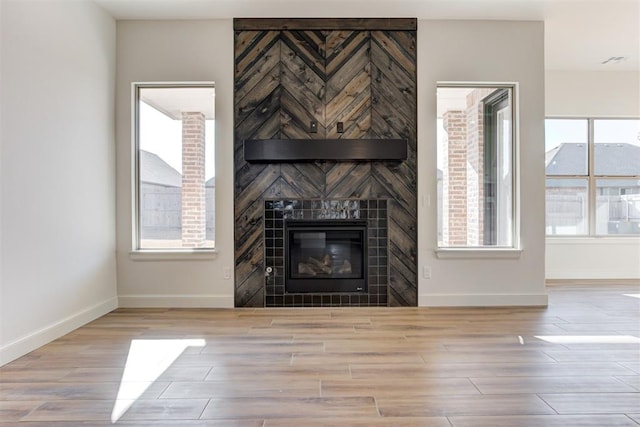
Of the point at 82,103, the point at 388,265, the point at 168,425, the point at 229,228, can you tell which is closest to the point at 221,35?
the point at 82,103

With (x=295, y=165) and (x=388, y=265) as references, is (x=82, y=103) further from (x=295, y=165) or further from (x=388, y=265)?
(x=388, y=265)

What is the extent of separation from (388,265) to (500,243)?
48.6 inches

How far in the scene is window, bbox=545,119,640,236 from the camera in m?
5.59

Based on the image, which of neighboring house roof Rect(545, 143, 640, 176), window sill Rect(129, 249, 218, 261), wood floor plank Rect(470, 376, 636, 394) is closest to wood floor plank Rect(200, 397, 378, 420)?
wood floor plank Rect(470, 376, 636, 394)

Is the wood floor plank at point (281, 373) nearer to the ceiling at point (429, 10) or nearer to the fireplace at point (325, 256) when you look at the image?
the fireplace at point (325, 256)

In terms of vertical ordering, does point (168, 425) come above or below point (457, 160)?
below

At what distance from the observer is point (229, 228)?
13.3ft

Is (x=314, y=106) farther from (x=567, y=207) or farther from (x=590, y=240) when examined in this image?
(x=590, y=240)

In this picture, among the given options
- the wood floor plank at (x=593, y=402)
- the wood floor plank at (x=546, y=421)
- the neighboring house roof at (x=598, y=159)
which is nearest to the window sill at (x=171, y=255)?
the wood floor plank at (x=546, y=421)

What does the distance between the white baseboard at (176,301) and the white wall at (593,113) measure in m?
4.42

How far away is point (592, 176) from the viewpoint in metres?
5.58

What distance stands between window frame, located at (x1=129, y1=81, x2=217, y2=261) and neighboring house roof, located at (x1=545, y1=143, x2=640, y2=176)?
185 inches

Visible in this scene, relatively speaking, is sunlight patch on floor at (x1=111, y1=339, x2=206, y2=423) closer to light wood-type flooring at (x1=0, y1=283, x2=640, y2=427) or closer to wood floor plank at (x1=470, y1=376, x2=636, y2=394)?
light wood-type flooring at (x1=0, y1=283, x2=640, y2=427)

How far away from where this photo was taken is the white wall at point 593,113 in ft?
18.1
